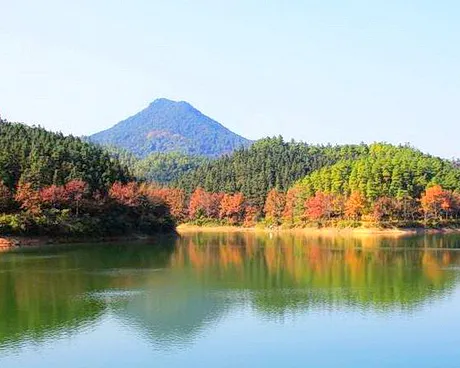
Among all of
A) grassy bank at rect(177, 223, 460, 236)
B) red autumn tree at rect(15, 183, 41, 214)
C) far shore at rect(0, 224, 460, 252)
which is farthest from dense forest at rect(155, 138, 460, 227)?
red autumn tree at rect(15, 183, 41, 214)

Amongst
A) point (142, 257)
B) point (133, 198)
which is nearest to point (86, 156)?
point (133, 198)

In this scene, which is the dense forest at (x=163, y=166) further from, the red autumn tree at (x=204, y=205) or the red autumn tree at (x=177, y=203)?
the red autumn tree at (x=204, y=205)

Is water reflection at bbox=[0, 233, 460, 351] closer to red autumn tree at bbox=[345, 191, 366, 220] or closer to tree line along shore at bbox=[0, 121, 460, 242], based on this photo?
tree line along shore at bbox=[0, 121, 460, 242]

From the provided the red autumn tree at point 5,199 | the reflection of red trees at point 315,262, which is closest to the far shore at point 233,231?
the red autumn tree at point 5,199

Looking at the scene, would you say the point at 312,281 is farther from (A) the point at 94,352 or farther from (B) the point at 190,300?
(A) the point at 94,352

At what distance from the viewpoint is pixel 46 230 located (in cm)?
5256

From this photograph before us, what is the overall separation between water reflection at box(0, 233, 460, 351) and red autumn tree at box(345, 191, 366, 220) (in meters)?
26.2

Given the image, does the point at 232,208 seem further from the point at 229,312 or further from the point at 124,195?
the point at 229,312

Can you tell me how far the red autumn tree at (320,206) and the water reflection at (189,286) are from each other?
1159 inches

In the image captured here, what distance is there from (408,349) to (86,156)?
52.5 m

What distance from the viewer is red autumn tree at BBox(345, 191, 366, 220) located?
250ft

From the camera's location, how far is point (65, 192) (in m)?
54.9

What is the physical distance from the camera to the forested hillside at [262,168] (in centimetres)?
9944

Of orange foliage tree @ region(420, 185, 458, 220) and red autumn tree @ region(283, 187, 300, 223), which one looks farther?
red autumn tree @ region(283, 187, 300, 223)
